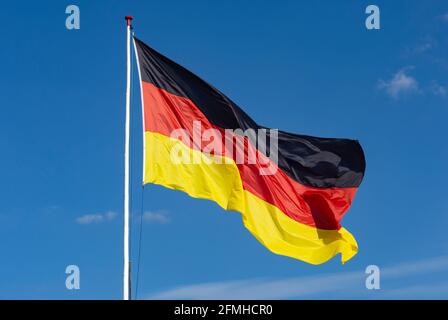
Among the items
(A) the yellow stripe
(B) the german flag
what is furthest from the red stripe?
(A) the yellow stripe

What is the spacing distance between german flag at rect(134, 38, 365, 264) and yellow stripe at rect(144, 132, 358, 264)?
0.03 meters

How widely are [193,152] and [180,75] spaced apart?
2.90 metres

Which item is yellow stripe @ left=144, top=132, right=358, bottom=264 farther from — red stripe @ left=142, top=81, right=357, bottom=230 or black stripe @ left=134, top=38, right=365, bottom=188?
black stripe @ left=134, top=38, right=365, bottom=188

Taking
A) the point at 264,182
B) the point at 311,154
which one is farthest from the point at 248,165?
the point at 311,154

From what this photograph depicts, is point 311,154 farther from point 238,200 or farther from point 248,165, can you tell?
point 238,200

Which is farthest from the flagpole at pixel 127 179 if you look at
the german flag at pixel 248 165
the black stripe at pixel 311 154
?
the black stripe at pixel 311 154

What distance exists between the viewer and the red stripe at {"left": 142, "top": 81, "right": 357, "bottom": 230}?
23234 mm

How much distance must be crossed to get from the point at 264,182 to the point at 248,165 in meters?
0.80

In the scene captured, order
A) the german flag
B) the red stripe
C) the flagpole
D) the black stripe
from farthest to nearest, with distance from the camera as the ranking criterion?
1. the black stripe
2. the red stripe
3. the german flag
4. the flagpole

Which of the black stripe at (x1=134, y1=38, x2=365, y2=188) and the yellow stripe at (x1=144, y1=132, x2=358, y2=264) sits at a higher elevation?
the black stripe at (x1=134, y1=38, x2=365, y2=188)

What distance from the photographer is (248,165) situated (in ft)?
82.1
